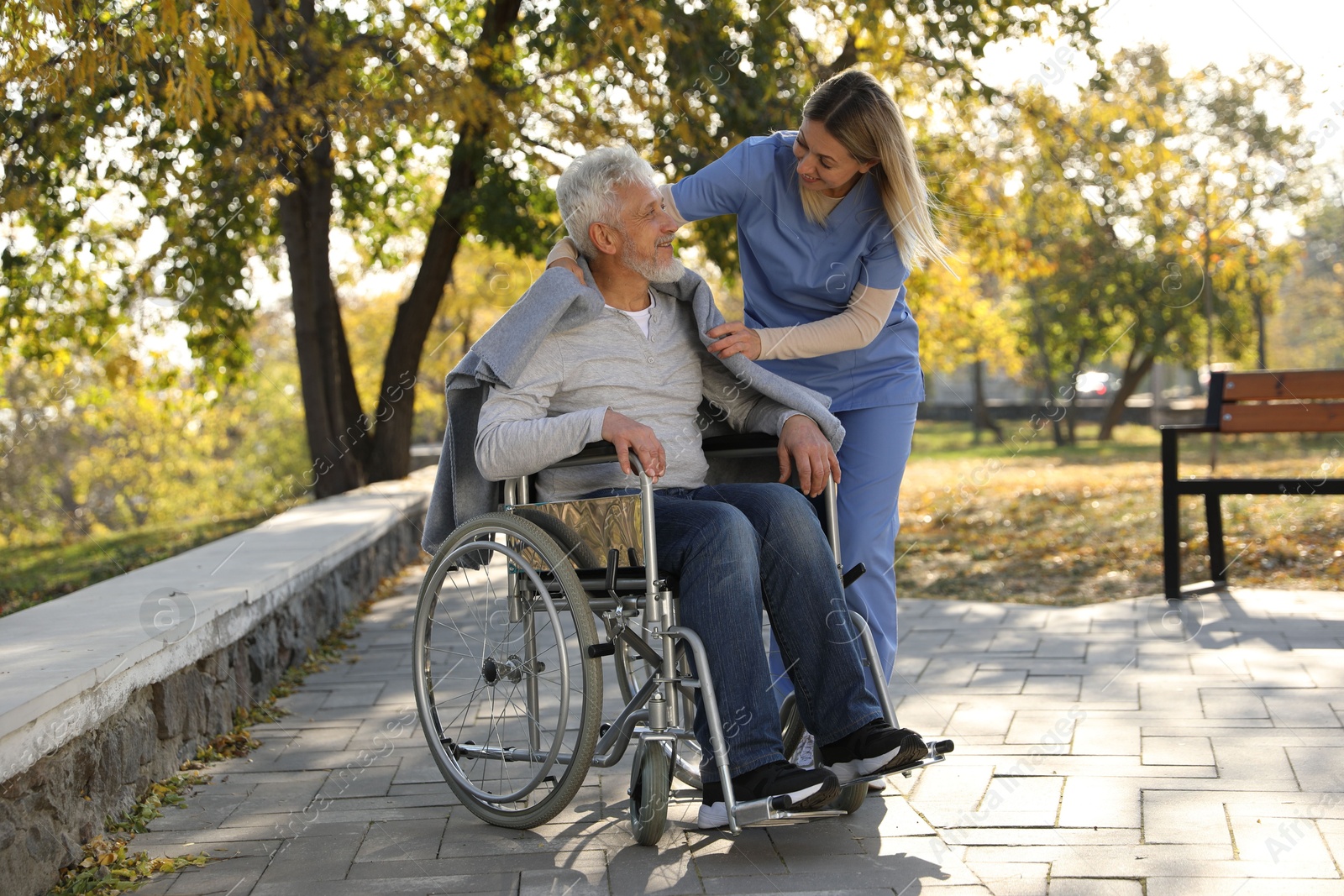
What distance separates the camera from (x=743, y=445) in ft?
9.21

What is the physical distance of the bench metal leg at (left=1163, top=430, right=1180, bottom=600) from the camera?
520 cm

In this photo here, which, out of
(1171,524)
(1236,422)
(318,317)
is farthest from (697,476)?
(318,317)

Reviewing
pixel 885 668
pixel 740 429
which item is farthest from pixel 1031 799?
pixel 740 429

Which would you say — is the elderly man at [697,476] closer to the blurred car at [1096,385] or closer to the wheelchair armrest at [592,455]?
the wheelchair armrest at [592,455]

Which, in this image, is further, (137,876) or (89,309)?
(89,309)

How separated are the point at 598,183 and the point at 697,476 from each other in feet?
2.09

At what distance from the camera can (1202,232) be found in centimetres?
1241

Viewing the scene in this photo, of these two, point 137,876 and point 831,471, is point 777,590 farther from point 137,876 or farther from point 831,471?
point 137,876

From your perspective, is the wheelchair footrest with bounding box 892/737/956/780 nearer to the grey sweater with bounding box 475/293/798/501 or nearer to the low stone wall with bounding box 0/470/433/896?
the grey sweater with bounding box 475/293/798/501

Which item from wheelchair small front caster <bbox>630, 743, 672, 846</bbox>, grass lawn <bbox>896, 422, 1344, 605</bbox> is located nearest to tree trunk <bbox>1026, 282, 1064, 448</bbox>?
grass lawn <bbox>896, 422, 1344, 605</bbox>

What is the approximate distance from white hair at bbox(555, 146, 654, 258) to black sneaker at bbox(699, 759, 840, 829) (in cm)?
112

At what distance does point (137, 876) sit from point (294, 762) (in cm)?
86

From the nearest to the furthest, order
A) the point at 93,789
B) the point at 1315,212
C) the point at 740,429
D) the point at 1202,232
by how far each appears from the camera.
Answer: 1. the point at 93,789
2. the point at 740,429
3. the point at 1202,232
4. the point at 1315,212

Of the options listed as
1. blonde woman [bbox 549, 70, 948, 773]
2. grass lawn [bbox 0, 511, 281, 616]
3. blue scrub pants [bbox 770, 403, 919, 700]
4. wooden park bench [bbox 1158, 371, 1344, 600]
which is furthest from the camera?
grass lawn [bbox 0, 511, 281, 616]
